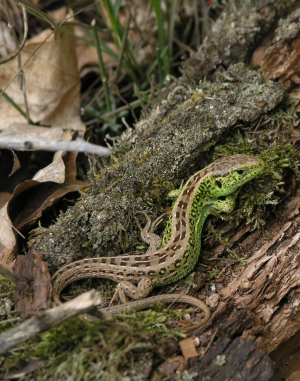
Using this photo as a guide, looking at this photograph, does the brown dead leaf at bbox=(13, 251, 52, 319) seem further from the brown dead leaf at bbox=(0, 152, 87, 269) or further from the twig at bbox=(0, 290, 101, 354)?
the twig at bbox=(0, 290, 101, 354)

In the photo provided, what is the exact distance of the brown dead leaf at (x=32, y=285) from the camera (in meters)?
3.39

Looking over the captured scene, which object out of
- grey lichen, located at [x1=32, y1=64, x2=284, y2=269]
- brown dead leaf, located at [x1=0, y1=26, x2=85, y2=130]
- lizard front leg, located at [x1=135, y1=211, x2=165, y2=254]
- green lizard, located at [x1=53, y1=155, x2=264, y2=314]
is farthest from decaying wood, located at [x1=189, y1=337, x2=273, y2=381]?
brown dead leaf, located at [x1=0, y1=26, x2=85, y2=130]

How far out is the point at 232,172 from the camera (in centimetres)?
409

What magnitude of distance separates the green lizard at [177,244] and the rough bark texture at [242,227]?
0.84ft

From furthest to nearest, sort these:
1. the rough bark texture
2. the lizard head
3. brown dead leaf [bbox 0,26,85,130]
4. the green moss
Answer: brown dead leaf [bbox 0,26,85,130], the lizard head, the rough bark texture, the green moss

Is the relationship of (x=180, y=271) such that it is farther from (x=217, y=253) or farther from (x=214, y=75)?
(x=214, y=75)

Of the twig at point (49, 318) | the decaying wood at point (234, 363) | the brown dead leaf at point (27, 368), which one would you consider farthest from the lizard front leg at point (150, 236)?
the brown dead leaf at point (27, 368)

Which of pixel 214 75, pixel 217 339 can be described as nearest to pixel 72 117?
pixel 214 75

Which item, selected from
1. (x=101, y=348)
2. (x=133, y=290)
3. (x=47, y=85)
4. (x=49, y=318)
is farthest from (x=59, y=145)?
(x=47, y=85)

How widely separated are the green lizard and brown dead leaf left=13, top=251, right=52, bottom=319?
122 millimetres

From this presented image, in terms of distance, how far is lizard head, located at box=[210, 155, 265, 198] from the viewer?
400cm

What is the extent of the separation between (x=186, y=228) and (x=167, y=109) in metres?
1.84

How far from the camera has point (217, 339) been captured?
322cm

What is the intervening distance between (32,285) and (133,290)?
1.12 metres
